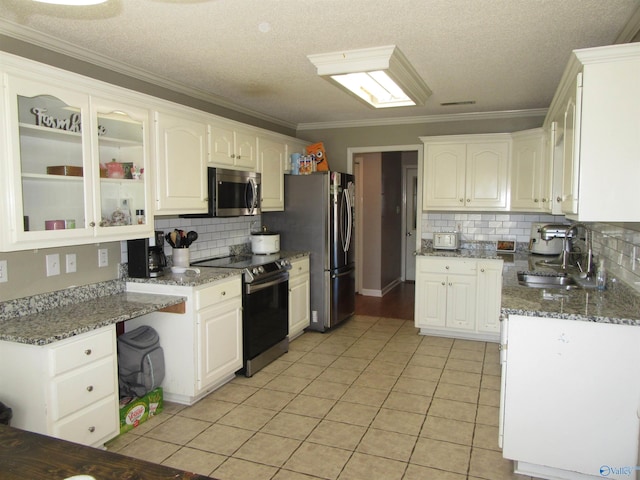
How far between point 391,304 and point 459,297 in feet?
5.94

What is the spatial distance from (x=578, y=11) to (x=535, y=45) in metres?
0.52

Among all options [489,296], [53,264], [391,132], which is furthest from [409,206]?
[53,264]

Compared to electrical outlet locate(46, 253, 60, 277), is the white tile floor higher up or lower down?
lower down

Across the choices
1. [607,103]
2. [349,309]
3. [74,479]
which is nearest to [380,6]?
[607,103]

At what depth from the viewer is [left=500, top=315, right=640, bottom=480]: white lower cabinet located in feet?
7.34

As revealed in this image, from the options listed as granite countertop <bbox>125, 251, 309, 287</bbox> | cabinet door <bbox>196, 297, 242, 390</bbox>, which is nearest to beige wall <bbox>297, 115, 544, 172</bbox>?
granite countertop <bbox>125, 251, 309, 287</bbox>

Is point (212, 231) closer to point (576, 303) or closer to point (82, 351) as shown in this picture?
point (82, 351)

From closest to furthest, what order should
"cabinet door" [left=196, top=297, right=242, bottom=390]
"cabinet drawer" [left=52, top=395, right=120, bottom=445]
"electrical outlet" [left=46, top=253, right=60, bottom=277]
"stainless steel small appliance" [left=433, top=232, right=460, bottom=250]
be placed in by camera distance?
1. "cabinet drawer" [left=52, top=395, right=120, bottom=445]
2. "electrical outlet" [left=46, top=253, right=60, bottom=277]
3. "cabinet door" [left=196, top=297, right=242, bottom=390]
4. "stainless steel small appliance" [left=433, top=232, right=460, bottom=250]

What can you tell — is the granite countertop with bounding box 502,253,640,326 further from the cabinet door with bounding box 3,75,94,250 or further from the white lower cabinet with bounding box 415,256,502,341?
the cabinet door with bounding box 3,75,94,250

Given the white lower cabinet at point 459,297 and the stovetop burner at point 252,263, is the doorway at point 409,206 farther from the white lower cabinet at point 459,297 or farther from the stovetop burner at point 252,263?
the stovetop burner at point 252,263

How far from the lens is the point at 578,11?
242 centimetres

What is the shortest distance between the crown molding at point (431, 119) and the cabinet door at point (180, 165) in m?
2.40

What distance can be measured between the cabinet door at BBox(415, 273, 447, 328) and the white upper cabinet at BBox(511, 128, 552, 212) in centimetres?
110

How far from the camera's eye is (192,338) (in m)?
3.20
